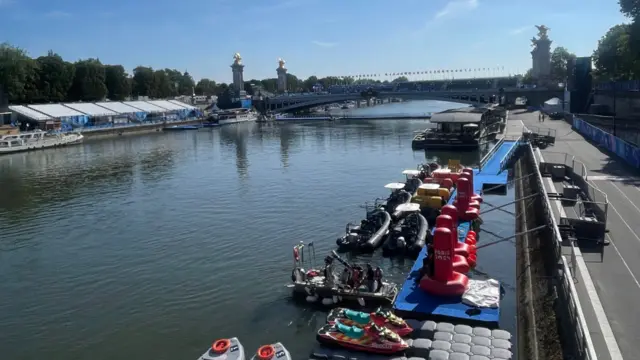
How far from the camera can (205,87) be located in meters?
182

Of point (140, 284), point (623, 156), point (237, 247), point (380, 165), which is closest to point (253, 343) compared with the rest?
point (140, 284)

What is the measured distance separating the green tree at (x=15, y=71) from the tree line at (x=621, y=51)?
83.4 m

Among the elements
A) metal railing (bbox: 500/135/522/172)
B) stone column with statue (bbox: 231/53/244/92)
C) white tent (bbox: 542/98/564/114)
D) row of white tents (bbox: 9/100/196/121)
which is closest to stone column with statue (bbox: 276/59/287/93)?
stone column with statue (bbox: 231/53/244/92)

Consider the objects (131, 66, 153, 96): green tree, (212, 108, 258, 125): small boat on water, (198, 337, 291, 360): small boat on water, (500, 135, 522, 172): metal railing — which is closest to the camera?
(198, 337, 291, 360): small boat on water

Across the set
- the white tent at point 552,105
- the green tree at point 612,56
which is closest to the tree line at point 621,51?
the green tree at point 612,56

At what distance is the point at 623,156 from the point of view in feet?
113

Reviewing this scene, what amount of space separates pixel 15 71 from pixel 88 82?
1827 cm

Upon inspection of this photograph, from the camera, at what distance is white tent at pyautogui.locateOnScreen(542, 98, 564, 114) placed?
284 feet

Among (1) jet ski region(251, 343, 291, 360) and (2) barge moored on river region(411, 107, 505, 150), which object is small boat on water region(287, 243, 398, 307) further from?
(2) barge moored on river region(411, 107, 505, 150)

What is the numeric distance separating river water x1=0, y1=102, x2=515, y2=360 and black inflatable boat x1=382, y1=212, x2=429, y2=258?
672mm

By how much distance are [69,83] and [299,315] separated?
9764 cm

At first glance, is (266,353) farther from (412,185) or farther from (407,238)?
(412,185)

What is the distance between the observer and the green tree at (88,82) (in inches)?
4134

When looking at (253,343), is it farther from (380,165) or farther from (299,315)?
(380,165)
